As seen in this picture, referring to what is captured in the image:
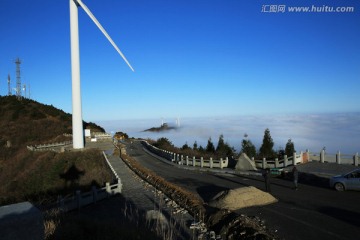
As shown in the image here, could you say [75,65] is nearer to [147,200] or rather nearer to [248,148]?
[147,200]

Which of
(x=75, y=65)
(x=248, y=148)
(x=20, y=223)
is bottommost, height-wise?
(x=248, y=148)

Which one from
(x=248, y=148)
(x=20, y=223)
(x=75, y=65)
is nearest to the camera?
(x=20, y=223)

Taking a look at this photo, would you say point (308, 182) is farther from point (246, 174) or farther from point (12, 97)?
point (12, 97)

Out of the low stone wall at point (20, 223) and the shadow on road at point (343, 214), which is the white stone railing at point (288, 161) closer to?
the shadow on road at point (343, 214)

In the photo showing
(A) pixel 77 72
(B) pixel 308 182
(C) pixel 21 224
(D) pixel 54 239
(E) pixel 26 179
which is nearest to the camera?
(C) pixel 21 224

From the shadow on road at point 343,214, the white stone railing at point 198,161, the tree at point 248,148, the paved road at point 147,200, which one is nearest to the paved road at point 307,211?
the shadow on road at point 343,214

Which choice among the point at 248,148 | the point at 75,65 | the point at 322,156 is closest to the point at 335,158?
the point at 322,156

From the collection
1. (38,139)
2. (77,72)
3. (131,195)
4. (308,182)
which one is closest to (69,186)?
(131,195)

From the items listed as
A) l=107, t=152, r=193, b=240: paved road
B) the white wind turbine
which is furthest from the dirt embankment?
the white wind turbine

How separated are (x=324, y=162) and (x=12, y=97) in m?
103

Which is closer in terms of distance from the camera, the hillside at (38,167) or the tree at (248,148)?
the hillside at (38,167)

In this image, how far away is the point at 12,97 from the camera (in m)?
107

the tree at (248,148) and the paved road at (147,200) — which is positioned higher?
the paved road at (147,200)

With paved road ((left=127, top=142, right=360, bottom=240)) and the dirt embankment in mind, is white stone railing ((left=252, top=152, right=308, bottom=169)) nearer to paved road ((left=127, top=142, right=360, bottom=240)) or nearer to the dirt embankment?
paved road ((left=127, top=142, right=360, bottom=240))
